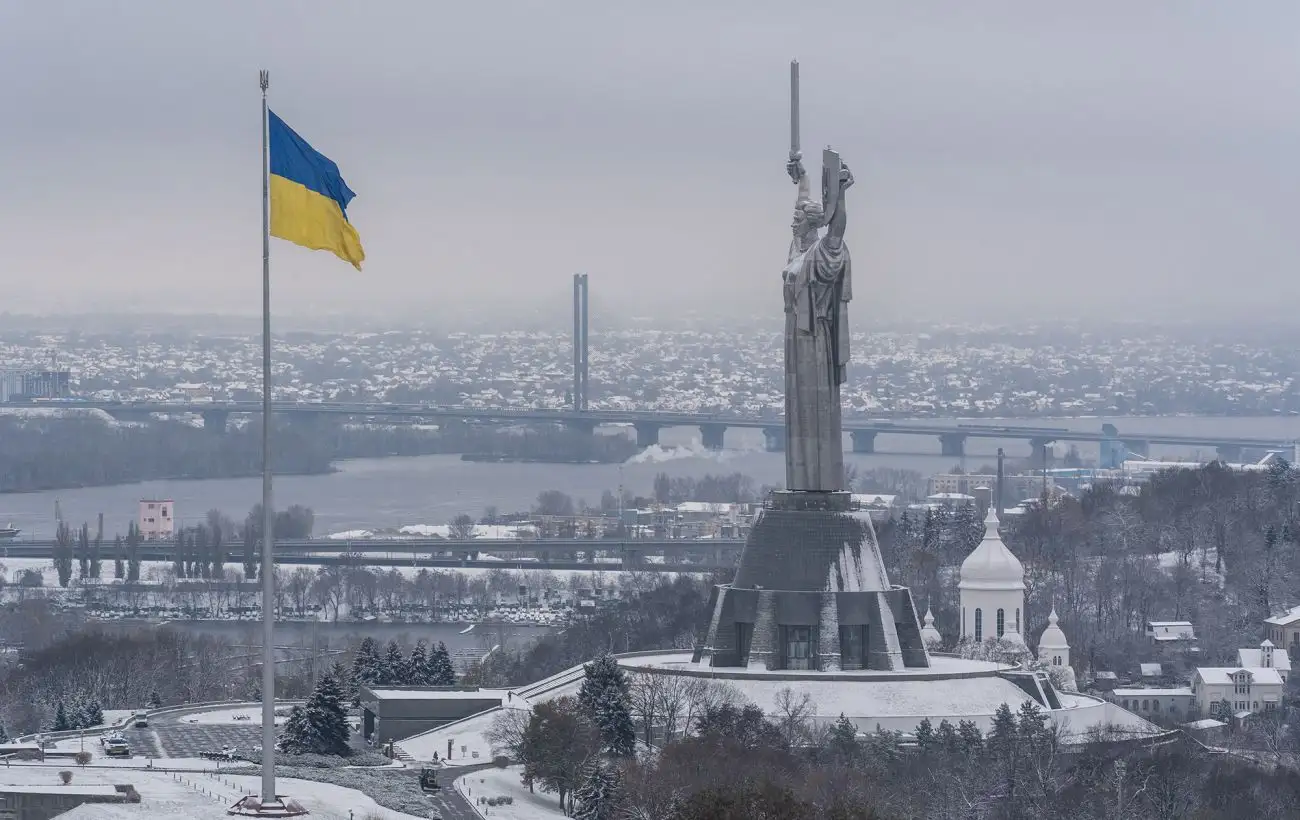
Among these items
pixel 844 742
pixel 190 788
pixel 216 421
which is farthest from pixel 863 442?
pixel 190 788

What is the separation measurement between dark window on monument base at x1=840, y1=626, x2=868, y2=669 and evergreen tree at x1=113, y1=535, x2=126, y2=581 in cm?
6098

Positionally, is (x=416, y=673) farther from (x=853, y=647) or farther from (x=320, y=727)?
(x=853, y=647)

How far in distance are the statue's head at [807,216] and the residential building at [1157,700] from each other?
16.2m

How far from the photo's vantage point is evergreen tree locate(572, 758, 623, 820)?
45.0 meters

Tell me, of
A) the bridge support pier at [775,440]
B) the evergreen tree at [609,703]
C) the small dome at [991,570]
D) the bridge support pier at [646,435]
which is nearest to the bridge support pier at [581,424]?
the bridge support pier at [646,435]

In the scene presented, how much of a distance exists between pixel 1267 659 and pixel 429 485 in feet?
347

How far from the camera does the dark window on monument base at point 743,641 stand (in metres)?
52.8

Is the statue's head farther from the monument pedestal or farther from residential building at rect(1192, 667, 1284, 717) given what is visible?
residential building at rect(1192, 667, 1284, 717)

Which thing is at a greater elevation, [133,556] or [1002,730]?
[133,556]

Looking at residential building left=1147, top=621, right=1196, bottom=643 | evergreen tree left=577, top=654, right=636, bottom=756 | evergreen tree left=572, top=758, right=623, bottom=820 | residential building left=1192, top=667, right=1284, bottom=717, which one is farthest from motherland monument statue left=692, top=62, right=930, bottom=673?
residential building left=1147, top=621, right=1196, bottom=643

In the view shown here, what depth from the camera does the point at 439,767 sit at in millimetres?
50312

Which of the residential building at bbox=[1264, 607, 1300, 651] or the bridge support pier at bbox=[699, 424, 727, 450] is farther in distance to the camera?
the bridge support pier at bbox=[699, 424, 727, 450]

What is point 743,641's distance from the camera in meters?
53.0

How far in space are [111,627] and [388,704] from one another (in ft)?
106
